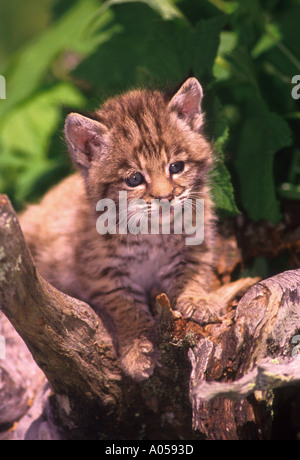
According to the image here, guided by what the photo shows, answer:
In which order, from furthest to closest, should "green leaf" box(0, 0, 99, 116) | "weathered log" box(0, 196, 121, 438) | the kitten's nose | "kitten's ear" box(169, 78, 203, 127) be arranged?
"green leaf" box(0, 0, 99, 116) → "kitten's ear" box(169, 78, 203, 127) → the kitten's nose → "weathered log" box(0, 196, 121, 438)

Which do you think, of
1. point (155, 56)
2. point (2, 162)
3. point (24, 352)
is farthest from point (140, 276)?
point (2, 162)

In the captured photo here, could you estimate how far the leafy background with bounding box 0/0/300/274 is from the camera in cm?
289

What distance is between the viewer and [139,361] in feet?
7.42

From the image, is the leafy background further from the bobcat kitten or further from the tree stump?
the tree stump

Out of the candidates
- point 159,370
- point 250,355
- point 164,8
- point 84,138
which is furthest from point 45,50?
point 250,355

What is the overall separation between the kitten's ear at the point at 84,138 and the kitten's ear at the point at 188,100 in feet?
1.20

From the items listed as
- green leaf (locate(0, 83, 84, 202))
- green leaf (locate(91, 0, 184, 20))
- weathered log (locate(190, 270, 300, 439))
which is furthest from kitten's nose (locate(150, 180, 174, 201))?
green leaf (locate(0, 83, 84, 202))

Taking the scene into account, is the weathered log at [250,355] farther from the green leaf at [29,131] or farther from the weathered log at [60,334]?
the green leaf at [29,131]

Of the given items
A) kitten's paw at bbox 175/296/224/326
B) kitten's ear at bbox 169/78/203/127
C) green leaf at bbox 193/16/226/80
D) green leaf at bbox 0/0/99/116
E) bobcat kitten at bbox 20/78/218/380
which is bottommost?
kitten's paw at bbox 175/296/224/326

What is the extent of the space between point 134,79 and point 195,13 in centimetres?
60

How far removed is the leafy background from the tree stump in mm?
751

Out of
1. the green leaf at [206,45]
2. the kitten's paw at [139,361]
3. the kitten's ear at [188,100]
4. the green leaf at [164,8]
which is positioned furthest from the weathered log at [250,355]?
the green leaf at [164,8]

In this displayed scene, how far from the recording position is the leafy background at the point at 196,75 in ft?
9.50
